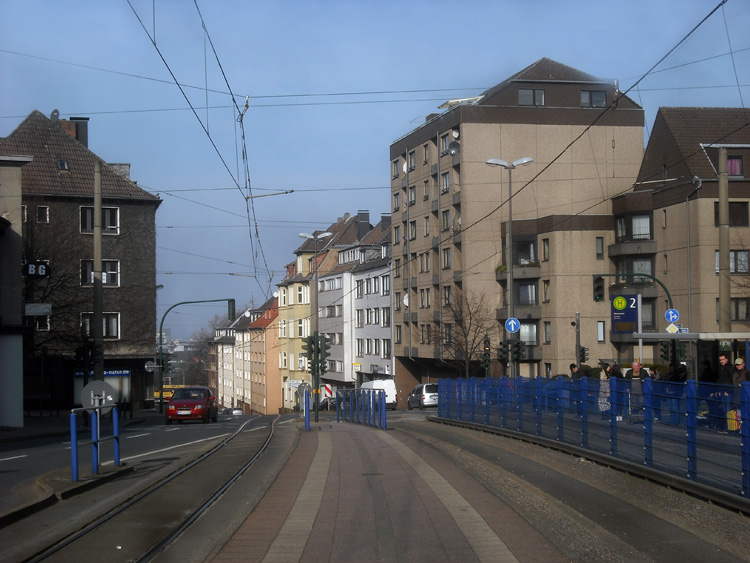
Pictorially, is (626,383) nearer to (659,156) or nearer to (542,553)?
(542,553)

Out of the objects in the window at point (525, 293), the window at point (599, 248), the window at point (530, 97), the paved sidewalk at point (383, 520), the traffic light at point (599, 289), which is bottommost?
the paved sidewalk at point (383, 520)

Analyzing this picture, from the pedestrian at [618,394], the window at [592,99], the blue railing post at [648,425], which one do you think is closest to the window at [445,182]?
the window at [592,99]

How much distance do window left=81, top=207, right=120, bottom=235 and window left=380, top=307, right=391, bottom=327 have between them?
23504 millimetres

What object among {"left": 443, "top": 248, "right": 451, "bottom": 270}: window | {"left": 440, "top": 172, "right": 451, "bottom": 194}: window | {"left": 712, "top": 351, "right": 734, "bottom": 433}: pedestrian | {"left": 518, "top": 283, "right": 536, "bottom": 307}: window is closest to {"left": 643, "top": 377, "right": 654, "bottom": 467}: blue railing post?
{"left": 712, "top": 351, "right": 734, "bottom": 433}: pedestrian

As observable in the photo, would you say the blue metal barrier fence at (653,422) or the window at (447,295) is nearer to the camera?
the blue metal barrier fence at (653,422)

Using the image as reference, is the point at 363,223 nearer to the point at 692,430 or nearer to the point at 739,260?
the point at 739,260

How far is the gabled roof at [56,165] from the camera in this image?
4862 centimetres

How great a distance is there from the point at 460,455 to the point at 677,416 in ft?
16.4

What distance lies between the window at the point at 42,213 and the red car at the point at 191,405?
17779 mm

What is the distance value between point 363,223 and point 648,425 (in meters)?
73.5

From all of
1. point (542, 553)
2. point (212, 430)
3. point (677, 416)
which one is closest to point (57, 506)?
point (542, 553)

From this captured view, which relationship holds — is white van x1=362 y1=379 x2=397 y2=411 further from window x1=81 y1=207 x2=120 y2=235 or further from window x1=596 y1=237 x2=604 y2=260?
window x1=81 y1=207 x2=120 y2=235

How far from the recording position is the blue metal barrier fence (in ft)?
32.0

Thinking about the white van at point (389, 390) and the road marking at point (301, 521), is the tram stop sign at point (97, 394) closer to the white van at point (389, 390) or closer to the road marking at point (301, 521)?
the road marking at point (301, 521)
